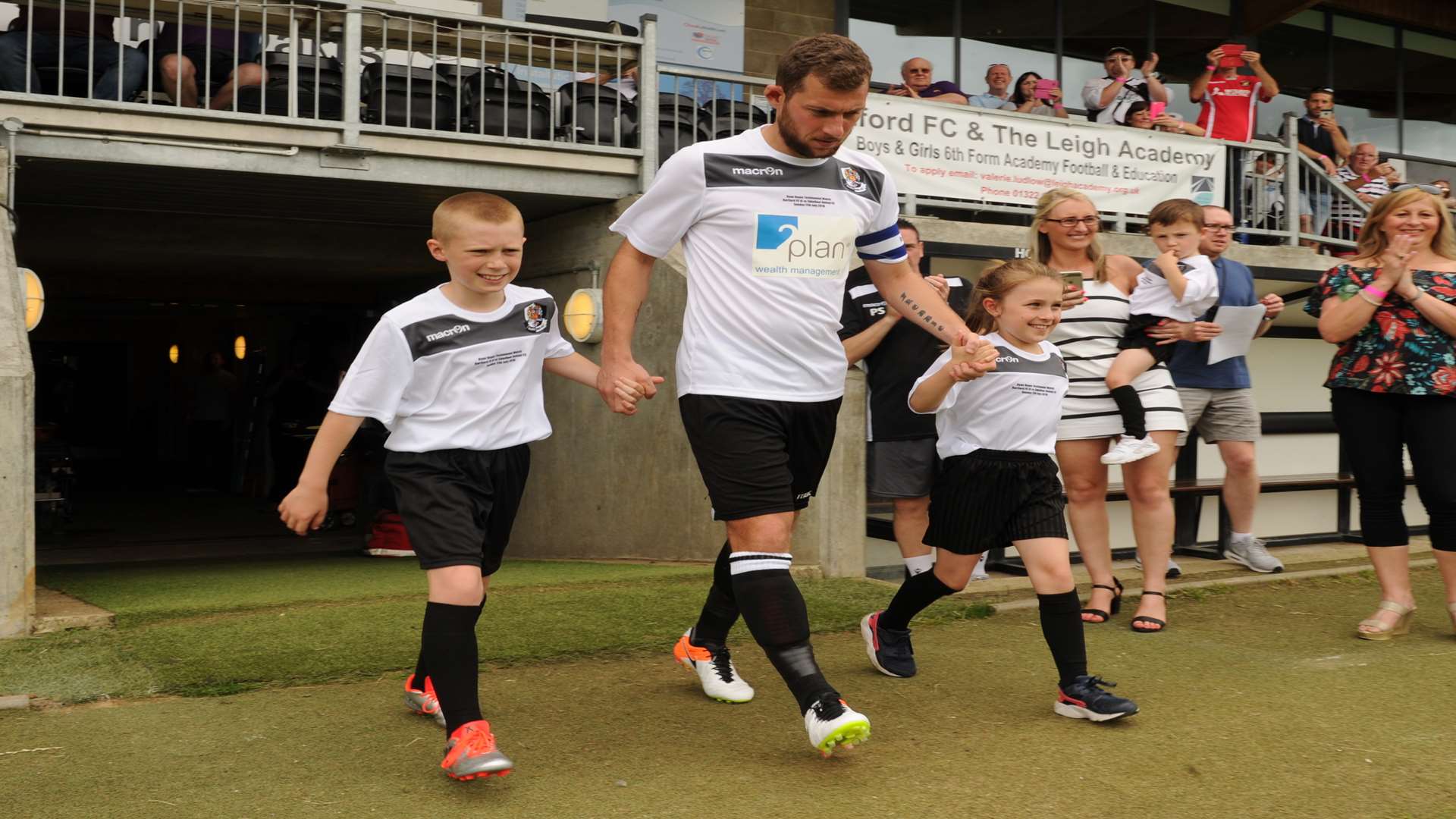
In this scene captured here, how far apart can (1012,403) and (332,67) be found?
5.78 metres

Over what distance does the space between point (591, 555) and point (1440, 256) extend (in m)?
5.94

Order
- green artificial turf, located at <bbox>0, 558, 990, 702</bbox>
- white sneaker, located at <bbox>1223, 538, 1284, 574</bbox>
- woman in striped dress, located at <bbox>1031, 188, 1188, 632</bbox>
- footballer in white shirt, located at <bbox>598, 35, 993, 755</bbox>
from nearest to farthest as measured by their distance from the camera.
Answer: footballer in white shirt, located at <bbox>598, 35, 993, 755</bbox> < green artificial turf, located at <bbox>0, 558, 990, 702</bbox> < woman in striped dress, located at <bbox>1031, 188, 1188, 632</bbox> < white sneaker, located at <bbox>1223, 538, 1284, 574</bbox>

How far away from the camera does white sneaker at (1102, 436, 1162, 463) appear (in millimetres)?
4844

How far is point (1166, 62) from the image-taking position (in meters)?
14.6

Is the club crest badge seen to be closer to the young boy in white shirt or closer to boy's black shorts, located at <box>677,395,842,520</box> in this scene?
the young boy in white shirt

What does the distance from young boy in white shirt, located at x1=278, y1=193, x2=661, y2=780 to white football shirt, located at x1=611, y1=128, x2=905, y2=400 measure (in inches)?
10.7

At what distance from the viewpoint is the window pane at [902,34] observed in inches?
515

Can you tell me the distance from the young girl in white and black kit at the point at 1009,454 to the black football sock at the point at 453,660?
155 centimetres

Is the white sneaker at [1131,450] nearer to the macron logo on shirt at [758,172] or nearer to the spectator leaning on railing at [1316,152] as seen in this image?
the macron logo on shirt at [758,172]

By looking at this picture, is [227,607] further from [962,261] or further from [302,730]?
[962,261]

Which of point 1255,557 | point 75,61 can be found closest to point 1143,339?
point 1255,557

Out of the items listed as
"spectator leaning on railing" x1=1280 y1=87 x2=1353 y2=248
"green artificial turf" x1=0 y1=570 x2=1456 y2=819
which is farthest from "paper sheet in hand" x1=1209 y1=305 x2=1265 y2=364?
"spectator leaning on railing" x1=1280 y1=87 x2=1353 y2=248

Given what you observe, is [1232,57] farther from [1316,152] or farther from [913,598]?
[913,598]

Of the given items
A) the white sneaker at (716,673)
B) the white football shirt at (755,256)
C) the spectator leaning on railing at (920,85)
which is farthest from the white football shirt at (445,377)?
the spectator leaning on railing at (920,85)
